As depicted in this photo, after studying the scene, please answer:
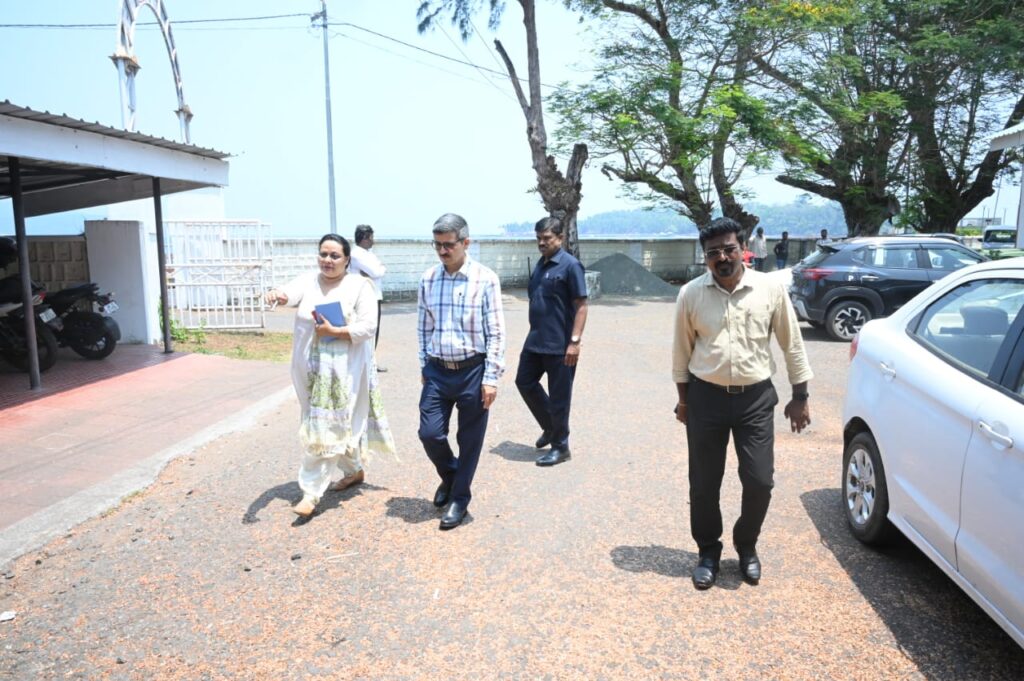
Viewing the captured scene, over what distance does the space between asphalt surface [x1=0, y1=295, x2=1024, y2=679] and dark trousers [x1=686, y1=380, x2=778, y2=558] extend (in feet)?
1.00

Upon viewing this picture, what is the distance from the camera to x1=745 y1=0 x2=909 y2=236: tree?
63.6 feet

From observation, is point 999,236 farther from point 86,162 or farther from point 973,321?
point 86,162

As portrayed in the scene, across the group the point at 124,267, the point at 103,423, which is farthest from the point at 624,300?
the point at 103,423

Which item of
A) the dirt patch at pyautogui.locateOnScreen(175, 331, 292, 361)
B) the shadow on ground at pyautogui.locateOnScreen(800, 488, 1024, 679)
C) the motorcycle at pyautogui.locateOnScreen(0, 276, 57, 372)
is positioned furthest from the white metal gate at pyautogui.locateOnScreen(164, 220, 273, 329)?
the shadow on ground at pyautogui.locateOnScreen(800, 488, 1024, 679)

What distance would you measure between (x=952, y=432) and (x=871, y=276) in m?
9.40

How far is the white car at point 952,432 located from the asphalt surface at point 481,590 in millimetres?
383

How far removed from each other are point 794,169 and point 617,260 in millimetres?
5972

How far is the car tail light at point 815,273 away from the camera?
11945 millimetres

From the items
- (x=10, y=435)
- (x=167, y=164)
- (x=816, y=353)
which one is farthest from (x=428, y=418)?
(x=816, y=353)

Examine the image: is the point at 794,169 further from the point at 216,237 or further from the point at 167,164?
the point at 167,164

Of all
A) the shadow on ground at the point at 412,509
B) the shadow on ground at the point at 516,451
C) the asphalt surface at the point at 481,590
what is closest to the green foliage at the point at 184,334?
the asphalt surface at the point at 481,590

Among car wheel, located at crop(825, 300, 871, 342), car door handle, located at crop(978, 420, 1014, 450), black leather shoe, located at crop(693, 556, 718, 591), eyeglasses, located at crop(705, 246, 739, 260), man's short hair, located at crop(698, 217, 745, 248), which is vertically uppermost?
man's short hair, located at crop(698, 217, 745, 248)

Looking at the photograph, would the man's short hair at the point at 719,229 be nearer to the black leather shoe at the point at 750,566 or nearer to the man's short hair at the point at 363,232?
Result: the black leather shoe at the point at 750,566

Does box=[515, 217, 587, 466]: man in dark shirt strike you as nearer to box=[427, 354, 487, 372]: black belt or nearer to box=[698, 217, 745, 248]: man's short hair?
box=[427, 354, 487, 372]: black belt
